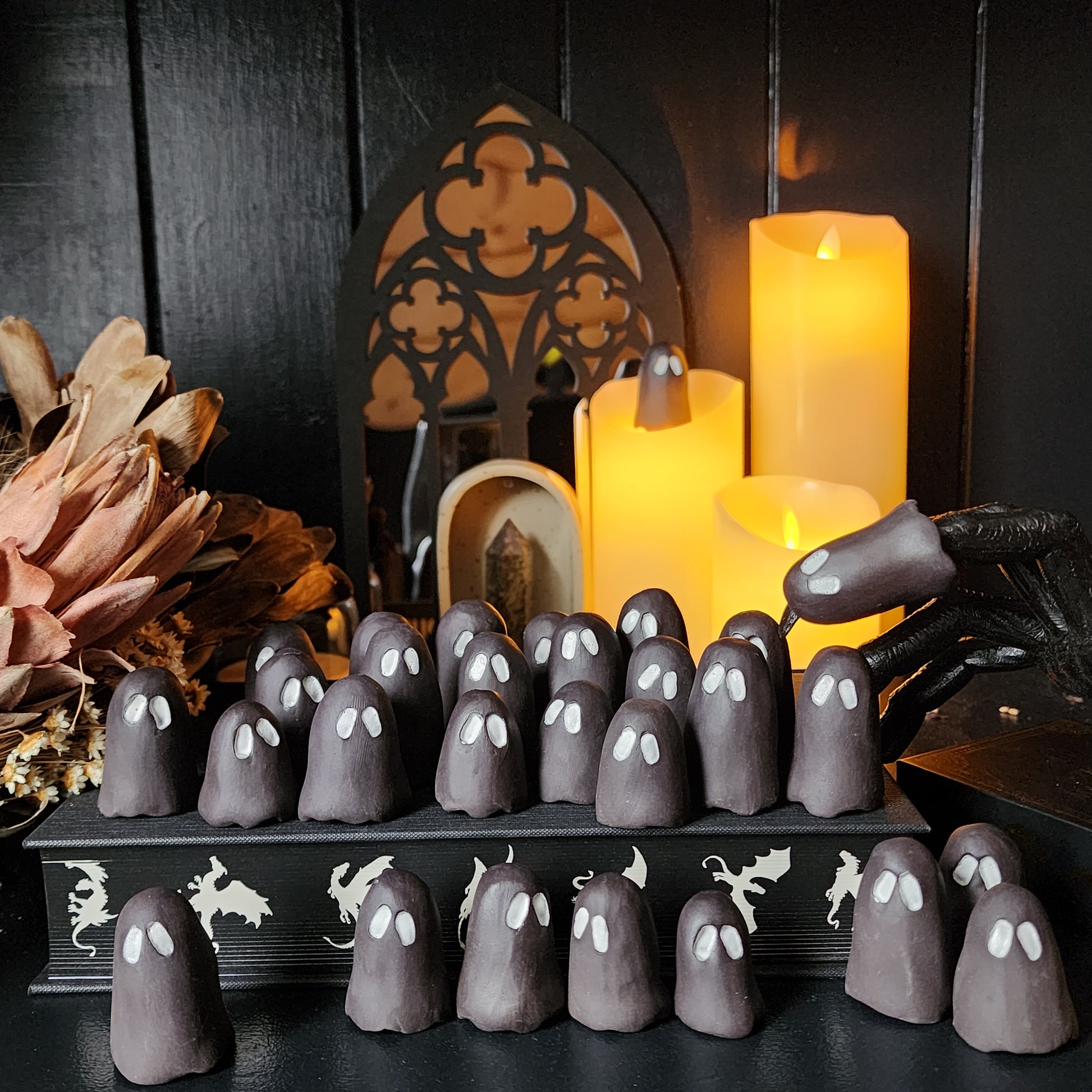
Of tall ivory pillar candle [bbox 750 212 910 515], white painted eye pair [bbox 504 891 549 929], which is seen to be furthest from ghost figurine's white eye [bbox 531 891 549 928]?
tall ivory pillar candle [bbox 750 212 910 515]

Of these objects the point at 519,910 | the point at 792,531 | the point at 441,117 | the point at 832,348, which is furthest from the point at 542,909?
the point at 441,117

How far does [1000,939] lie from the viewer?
1.13ft

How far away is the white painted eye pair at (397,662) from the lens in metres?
0.44

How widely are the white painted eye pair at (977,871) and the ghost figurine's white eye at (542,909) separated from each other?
0.44ft

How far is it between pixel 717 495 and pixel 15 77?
496mm

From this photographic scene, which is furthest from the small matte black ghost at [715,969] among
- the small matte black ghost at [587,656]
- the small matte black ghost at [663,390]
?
the small matte black ghost at [663,390]

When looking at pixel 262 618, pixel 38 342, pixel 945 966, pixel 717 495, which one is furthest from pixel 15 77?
pixel 945 966

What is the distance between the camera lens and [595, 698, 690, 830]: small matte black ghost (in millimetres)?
385

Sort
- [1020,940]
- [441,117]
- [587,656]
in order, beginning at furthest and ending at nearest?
[441,117]
[587,656]
[1020,940]

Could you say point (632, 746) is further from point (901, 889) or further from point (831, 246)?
point (831, 246)

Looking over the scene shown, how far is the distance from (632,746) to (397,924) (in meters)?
0.09

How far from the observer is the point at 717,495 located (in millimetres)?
617

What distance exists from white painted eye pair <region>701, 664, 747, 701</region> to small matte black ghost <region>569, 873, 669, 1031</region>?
0.07 meters

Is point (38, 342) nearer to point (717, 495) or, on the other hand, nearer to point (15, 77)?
point (15, 77)
